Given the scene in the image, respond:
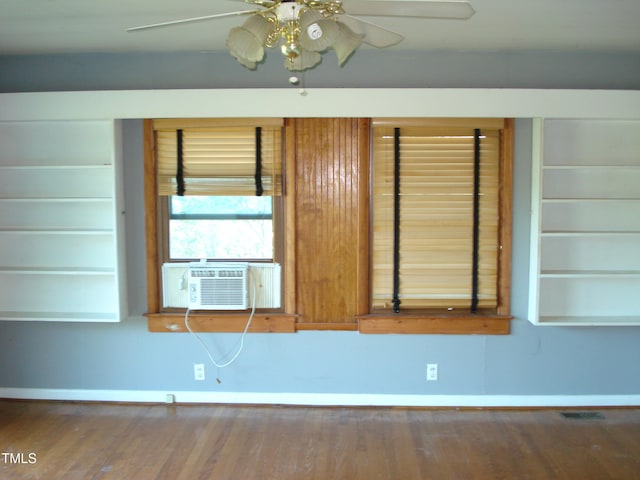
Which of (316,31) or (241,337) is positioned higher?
(316,31)

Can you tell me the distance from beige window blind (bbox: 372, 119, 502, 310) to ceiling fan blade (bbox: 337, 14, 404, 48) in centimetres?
121

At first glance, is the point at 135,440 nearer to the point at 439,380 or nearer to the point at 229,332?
the point at 229,332

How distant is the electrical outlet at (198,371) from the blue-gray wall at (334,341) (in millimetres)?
35

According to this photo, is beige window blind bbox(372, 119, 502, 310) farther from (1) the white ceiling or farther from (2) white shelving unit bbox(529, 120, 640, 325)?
(1) the white ceiling

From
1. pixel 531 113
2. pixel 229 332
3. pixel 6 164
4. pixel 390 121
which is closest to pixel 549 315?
pixel 531 113

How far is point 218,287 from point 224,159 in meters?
0.88

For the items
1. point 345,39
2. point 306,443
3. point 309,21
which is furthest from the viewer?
point 306,443

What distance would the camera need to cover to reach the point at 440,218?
11.2 feet

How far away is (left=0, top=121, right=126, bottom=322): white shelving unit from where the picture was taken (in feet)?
11.1

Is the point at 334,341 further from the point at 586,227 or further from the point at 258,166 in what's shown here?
the point at 586,227

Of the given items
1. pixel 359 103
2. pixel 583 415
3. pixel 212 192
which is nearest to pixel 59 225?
pixel 212 192

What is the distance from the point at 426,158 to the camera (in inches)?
134

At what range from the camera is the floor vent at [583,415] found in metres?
3.36

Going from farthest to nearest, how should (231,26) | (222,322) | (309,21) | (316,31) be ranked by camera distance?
(222,322) < (231,26) < (316,31) < (309,21)
